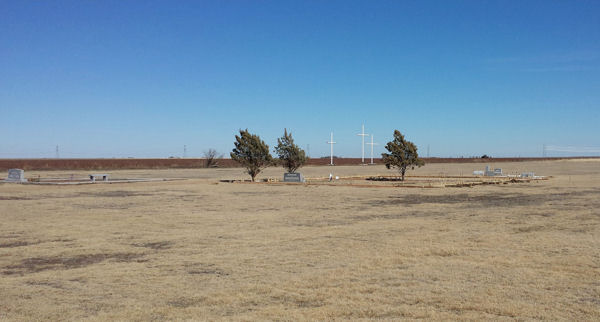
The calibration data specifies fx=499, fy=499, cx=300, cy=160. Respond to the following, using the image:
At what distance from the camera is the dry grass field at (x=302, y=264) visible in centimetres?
598

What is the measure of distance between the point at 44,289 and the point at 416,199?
54.0ft

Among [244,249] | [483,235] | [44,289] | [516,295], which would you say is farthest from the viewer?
[483,235]

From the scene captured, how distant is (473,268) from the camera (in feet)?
26.1

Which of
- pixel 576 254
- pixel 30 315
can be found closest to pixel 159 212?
pixel 30 315

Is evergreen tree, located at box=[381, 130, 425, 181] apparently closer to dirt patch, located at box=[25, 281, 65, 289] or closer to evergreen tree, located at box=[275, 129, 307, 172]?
evergreen tree, located at box=[275, 129, 307, 172]

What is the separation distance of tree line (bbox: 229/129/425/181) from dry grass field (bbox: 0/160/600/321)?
19.3m

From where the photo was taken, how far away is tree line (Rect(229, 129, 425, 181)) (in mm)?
35844

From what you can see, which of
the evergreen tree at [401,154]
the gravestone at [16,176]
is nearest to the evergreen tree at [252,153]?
the evergreen tree at [401,154]

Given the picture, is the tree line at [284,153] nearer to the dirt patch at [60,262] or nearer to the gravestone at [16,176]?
the gravestone at [16,176]

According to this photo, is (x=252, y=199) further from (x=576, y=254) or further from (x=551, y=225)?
(x=576, y=254)

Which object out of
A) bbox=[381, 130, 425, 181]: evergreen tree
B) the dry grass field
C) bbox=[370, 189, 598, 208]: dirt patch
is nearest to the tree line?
bbox=[381, 130, 425, 181]: evergreen tree

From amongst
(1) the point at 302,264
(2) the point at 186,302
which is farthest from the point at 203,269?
(2) the point at 186,302

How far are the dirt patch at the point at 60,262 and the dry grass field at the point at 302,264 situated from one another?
0.11 feet

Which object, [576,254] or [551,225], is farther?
[551,225]
